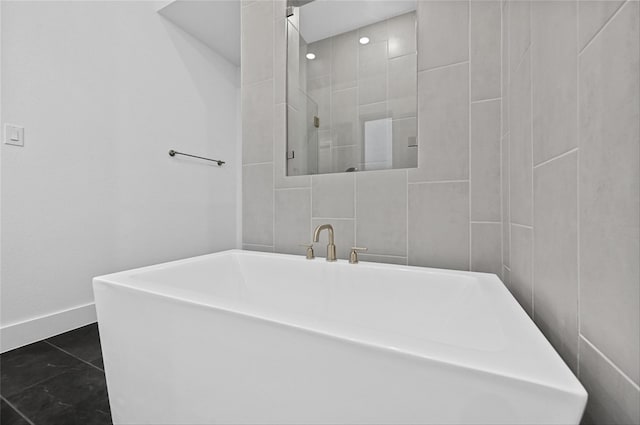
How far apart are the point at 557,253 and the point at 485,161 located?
0.62 meters

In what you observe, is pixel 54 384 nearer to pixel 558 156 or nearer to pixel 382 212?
pixel 382 212

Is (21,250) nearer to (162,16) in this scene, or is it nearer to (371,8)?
(162,16)

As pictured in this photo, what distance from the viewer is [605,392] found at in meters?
0.39

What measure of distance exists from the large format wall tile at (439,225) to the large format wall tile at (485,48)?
0.38 metres

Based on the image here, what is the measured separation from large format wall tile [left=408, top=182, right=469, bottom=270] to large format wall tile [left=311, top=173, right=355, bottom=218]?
11.3 inches

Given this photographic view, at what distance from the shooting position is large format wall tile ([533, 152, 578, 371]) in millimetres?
500

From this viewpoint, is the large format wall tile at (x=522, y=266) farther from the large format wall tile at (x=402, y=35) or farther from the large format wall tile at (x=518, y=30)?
the large format wall tile at (x=402, y=35)

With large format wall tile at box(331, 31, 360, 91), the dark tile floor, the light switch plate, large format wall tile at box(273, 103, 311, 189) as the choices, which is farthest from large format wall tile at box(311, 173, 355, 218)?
the light switch plate

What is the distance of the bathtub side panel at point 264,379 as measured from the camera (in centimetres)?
39

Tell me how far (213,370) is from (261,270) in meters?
0.71

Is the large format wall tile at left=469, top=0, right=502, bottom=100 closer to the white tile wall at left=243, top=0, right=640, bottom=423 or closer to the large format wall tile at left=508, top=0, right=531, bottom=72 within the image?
the white tile wall at left=243, top=0, right=640, bottom=423

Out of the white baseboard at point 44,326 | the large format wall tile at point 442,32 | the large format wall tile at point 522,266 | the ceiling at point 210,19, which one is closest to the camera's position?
the large format wall tile at point 522,266

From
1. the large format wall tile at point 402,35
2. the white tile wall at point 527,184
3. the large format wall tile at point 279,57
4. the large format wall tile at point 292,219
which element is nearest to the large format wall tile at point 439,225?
the white tile wall at point 527,184

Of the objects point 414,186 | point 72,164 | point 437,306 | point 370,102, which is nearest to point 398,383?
point 437,306
